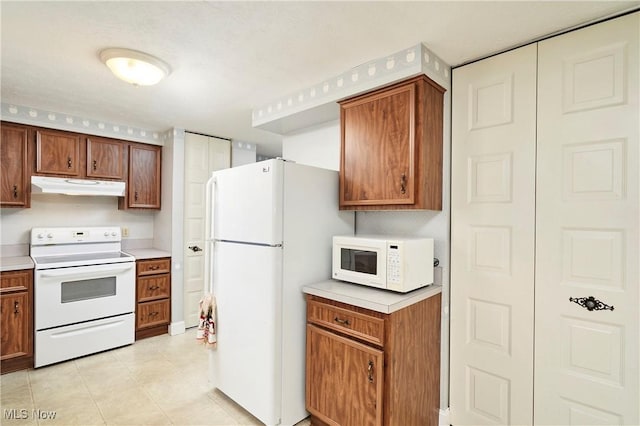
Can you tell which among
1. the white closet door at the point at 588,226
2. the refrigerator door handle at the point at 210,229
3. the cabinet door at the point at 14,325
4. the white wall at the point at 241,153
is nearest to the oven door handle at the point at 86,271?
the cabinet door at the point at 14,325

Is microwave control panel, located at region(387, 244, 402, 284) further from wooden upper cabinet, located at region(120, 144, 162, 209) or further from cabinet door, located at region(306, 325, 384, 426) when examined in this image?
wooden upper cabinet, located at region(120, 144, 162, 209)

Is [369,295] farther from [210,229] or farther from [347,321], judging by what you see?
[210,229]

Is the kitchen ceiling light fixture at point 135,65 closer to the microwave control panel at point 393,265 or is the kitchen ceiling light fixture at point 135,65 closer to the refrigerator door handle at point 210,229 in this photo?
the refrigerator door handle at point 210,229

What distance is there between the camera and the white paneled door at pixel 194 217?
3934 millimetres

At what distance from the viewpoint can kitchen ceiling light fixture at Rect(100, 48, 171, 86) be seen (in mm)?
2002

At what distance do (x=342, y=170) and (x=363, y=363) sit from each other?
1289 millimetres

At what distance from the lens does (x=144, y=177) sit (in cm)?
393

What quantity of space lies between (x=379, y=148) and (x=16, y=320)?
336 centimetres

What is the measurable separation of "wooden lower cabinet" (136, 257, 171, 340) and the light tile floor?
1.31 ft

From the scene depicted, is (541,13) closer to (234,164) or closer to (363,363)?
(363,363)

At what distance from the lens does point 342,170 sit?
240 cm

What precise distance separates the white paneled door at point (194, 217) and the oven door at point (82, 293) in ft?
2.09

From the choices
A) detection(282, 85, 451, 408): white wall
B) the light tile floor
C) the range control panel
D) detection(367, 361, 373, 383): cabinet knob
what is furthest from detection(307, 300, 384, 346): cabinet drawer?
the range control panel

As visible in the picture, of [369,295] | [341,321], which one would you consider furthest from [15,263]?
[369,295]
